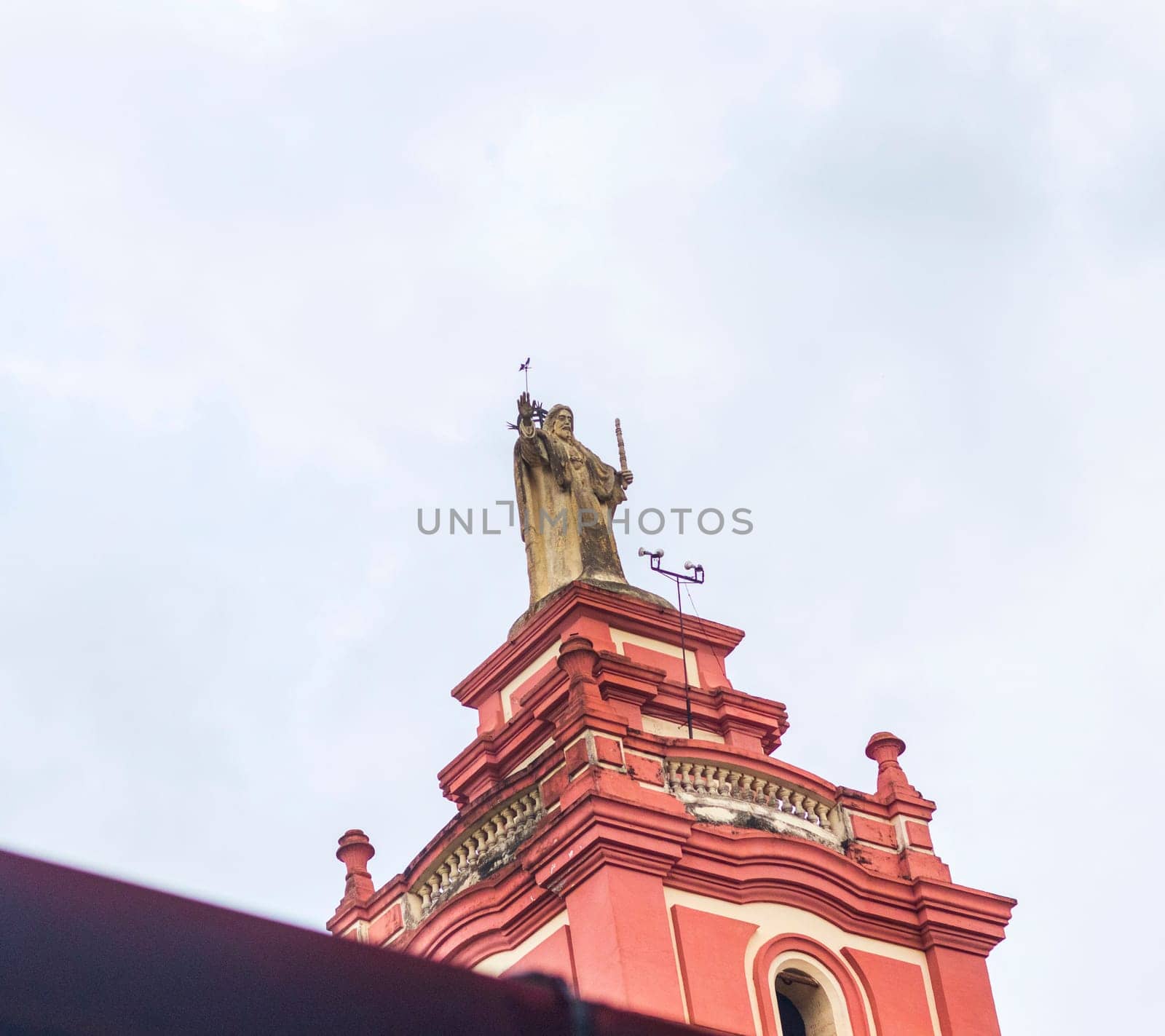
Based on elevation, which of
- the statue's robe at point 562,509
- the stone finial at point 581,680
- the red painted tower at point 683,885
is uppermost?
the statue's robe at point 562,509

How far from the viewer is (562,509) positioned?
19.0 meters

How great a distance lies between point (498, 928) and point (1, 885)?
10716 mm

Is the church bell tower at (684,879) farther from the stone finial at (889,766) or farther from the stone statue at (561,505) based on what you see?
the stone statue at (561,505)

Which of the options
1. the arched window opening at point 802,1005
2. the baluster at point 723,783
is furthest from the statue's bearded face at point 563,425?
the arched window opening at point 802,1005

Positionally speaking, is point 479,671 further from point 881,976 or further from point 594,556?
point 881,976

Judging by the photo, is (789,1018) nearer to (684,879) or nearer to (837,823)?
(684,879)

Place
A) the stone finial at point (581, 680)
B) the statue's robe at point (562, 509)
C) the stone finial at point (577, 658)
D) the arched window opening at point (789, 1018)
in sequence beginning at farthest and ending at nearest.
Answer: the statue's robe at point (562, 509) → the stone finial at point (577, 658) → the stone finial at point (581, 680) → the arched window opening at point (789, 1018)

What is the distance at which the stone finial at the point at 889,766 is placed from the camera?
635 inches

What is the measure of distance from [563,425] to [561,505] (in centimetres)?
110

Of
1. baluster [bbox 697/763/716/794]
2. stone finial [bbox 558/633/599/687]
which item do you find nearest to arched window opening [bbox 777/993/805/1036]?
baluster [bbox 697/763/716/794]

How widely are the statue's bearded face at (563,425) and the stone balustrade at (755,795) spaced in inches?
211

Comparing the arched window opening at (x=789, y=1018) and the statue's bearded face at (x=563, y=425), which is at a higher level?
the statue's bearded face at (x=563, y=425)

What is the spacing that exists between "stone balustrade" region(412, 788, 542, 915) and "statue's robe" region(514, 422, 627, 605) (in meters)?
3.62

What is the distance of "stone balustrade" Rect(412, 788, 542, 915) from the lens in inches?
587
